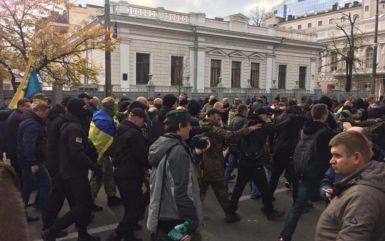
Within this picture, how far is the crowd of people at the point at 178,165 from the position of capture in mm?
2191

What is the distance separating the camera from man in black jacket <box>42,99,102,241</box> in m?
4.50

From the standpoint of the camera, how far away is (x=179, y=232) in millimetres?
3027

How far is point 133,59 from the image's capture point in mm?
28453

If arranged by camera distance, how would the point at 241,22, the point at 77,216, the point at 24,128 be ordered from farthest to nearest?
the point at 241,22, the point at 24,128, the point at 77,216

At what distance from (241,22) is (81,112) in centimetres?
3114

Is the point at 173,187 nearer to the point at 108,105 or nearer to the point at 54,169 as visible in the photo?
the point at 54,169

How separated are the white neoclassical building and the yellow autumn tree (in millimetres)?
6816

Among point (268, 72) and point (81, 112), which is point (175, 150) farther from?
point (268, 72)

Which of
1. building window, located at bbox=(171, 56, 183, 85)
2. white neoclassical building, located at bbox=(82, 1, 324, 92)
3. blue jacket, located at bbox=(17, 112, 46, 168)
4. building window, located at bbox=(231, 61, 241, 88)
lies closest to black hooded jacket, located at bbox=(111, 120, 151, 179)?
blue jacket, located at bbox=(17, 112, 46, 168)

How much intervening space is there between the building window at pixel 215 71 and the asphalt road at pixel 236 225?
26981 millimetres

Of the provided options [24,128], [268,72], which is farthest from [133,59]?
[24,128]

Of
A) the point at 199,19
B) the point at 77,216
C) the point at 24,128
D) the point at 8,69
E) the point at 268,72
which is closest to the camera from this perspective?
the point at 77,216

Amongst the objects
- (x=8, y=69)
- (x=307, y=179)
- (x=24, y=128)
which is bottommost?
(x=307, y=179)

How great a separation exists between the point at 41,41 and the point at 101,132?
1281cm
